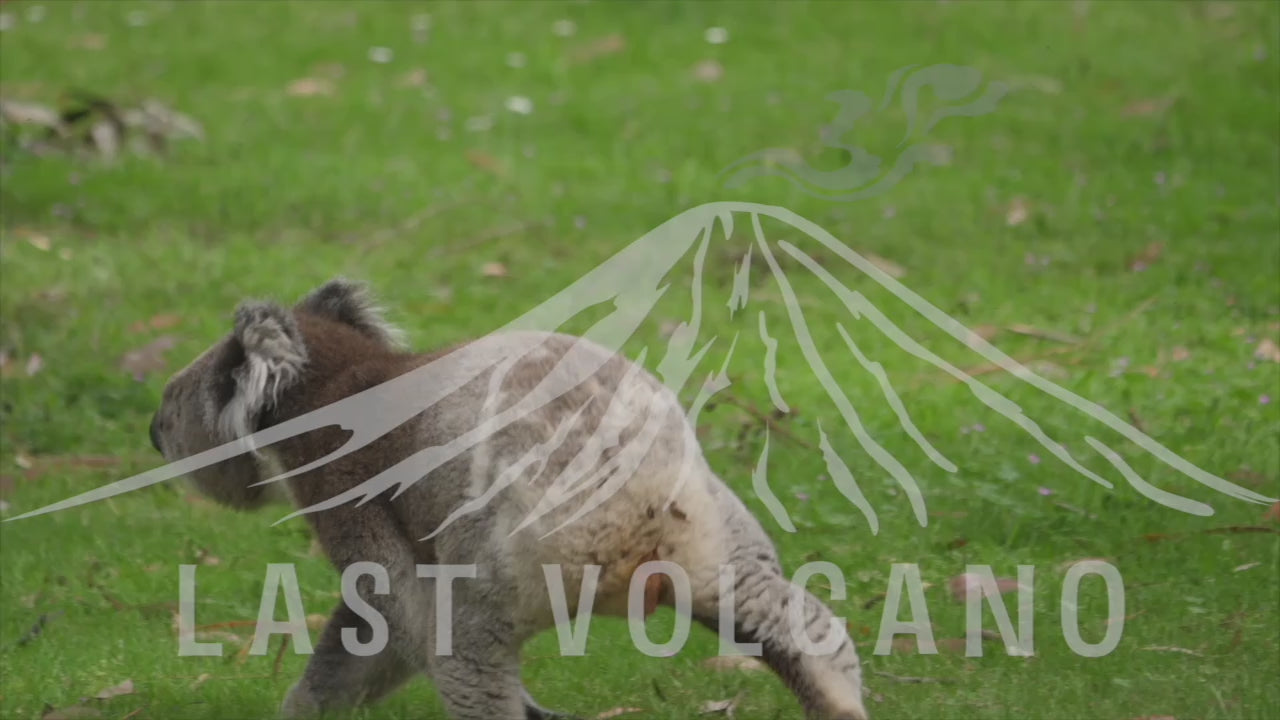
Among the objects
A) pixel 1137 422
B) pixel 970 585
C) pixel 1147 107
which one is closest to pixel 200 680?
pixel 970 585

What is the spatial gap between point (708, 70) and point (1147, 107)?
308 centimetres

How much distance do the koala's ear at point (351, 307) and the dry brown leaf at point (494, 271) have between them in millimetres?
3897

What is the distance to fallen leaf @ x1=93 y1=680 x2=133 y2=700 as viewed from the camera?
17.5 feet

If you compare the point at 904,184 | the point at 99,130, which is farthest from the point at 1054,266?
the point at 99,130

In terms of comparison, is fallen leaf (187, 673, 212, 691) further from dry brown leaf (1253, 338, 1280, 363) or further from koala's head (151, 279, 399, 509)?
dry brown leaf (1253, 338, 1280, 363)

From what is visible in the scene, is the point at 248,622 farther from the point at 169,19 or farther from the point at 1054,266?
the point at 169,19

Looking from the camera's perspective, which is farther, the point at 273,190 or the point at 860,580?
the point at 273,190

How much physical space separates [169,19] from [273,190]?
429 centimetres

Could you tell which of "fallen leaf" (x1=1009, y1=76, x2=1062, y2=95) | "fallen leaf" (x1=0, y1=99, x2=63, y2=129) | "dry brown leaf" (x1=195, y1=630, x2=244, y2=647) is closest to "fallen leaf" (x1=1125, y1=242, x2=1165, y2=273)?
"fallen leaf" (x1=1009, y1=76, x2=1062, y2=95)

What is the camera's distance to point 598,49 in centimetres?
1259

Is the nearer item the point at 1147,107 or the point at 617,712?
the point at 617,712

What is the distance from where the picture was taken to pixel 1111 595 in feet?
19.3

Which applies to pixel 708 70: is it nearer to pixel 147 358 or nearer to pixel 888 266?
pixel 888 266

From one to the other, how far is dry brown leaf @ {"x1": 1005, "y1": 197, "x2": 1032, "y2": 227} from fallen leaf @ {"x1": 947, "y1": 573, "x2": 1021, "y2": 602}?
404cm
